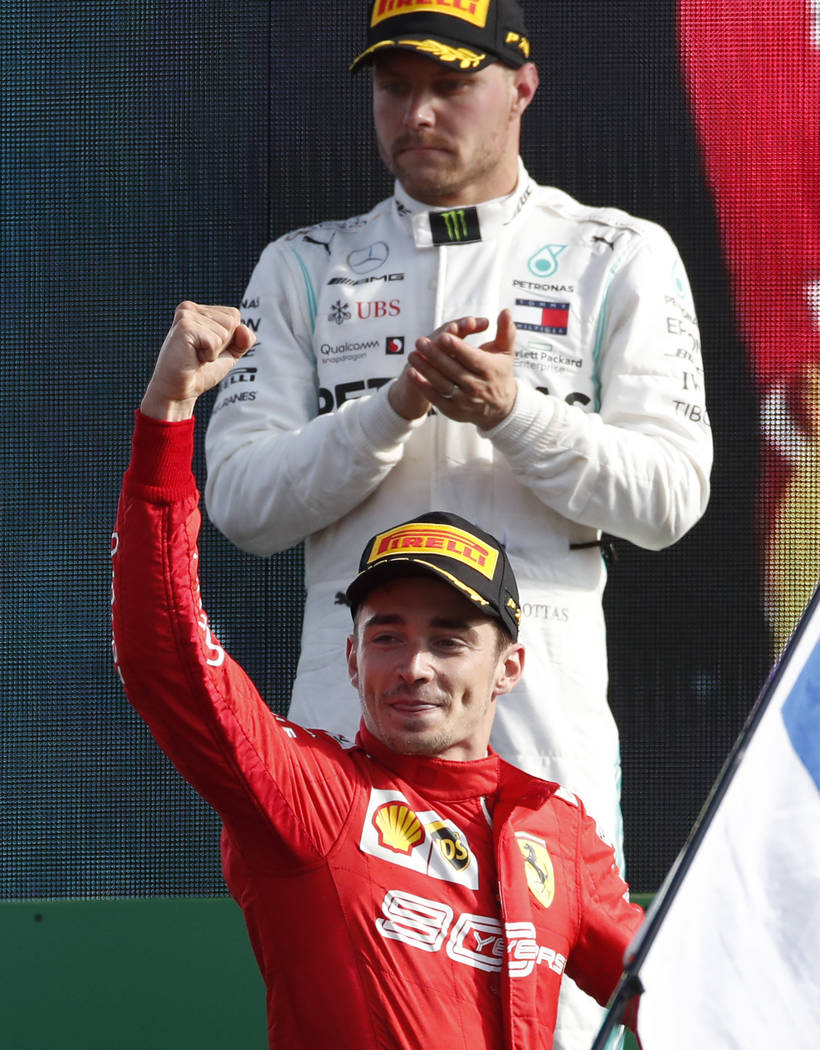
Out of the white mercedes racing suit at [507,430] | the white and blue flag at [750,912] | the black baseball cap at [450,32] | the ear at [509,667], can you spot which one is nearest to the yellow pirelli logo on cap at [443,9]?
the black baseball cap at [450,32]

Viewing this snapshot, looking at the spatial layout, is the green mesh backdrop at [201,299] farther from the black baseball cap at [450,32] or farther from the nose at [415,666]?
the nose at [415,666]

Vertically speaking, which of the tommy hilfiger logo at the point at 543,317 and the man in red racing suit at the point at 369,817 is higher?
the tommy hilfiger logo at the point at 543,317

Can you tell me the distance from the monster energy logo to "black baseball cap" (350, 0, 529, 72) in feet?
0.70

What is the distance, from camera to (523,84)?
98.1 inches

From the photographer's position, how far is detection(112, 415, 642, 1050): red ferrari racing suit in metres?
1.56

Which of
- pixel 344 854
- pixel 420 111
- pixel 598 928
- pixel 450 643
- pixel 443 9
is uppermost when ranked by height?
pixel 443 9

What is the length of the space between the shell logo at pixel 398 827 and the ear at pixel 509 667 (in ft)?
0.73

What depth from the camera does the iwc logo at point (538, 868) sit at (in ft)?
5.68

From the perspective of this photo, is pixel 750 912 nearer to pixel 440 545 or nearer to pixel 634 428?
pixel 440 545

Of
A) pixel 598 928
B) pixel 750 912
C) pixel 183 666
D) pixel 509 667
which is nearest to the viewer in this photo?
pixel 750 912

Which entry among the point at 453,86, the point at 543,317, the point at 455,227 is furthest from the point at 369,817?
the point at 453,86

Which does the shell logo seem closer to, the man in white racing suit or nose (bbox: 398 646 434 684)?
nose (bbox: 398 646 434 684)

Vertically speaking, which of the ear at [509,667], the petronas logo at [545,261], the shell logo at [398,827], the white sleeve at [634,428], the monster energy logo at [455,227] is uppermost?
the monster energy logo at [455,227]

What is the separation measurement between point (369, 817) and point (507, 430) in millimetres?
638
